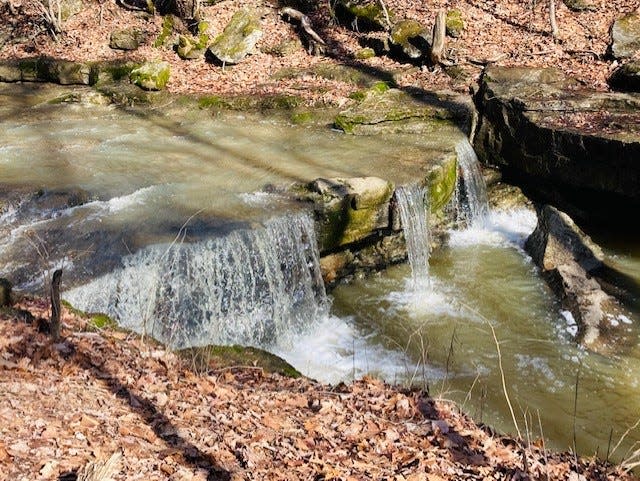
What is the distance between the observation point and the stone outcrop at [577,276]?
7.42m

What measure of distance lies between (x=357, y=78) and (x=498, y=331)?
8.24 metres

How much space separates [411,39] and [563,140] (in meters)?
5.95

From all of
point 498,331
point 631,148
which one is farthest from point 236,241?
point 631,148

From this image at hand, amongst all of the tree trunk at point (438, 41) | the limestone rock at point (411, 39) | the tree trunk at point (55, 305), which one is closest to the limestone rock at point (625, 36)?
the tree trunk at point (438, 41)

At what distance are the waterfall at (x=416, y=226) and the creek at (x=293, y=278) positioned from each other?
86 millimetres

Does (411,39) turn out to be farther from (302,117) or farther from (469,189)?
(469,189)

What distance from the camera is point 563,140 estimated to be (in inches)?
396

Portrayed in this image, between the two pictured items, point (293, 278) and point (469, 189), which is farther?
point (469, 189)

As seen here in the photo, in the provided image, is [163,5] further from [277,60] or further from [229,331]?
[229,331]

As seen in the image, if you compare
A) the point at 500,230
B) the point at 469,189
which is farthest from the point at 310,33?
the point at 500,230

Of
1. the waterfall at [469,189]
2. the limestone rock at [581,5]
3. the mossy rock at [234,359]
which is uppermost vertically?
the limestone rock at [581,5]

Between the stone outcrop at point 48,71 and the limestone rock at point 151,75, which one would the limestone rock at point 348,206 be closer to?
the limestone rock at point 151,75

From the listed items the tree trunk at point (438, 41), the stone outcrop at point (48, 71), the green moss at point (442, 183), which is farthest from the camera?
the stone outcrop at point (48, 71)

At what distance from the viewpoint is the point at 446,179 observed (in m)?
9.78
